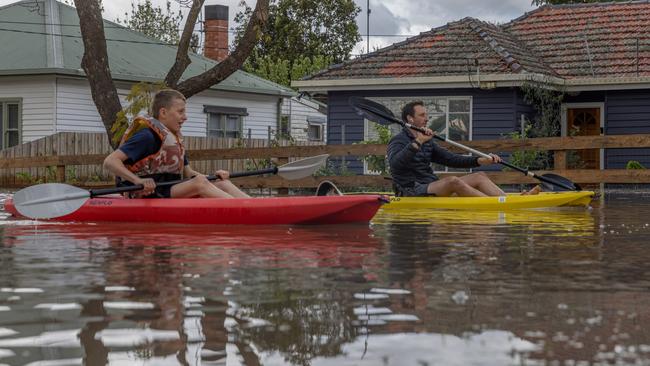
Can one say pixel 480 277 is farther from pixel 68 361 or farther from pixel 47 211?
pixel 47 211

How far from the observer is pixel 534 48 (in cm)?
2989

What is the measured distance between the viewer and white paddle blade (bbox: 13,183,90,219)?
36.4 feet

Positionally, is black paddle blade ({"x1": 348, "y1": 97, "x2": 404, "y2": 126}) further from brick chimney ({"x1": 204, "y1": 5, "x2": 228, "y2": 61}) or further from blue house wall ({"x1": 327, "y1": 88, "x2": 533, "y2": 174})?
brick chimney ({"x1": 204, "y1": 5, "x2": 228, "y2": 61})

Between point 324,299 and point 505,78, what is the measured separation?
21.6 meters

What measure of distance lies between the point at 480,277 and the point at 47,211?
602 centimetres

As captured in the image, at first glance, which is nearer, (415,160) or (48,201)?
(48,201)

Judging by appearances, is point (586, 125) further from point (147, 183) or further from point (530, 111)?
point (147, 183)

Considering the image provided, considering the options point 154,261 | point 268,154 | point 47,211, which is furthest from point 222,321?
point 268,154

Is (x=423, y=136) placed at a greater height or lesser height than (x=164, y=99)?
lesser

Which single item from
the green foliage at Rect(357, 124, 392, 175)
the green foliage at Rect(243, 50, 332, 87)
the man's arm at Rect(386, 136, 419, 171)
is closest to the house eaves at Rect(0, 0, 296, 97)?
the green foliage at Rect(357, 124, 392, 175)

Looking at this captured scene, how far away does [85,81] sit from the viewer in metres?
31.2

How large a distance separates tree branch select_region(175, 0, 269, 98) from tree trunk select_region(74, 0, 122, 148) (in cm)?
133

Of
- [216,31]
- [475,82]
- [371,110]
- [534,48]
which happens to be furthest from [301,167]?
[216,31]

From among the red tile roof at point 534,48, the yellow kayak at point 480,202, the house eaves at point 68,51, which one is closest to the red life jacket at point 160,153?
the yellow kayak at point 480,202
